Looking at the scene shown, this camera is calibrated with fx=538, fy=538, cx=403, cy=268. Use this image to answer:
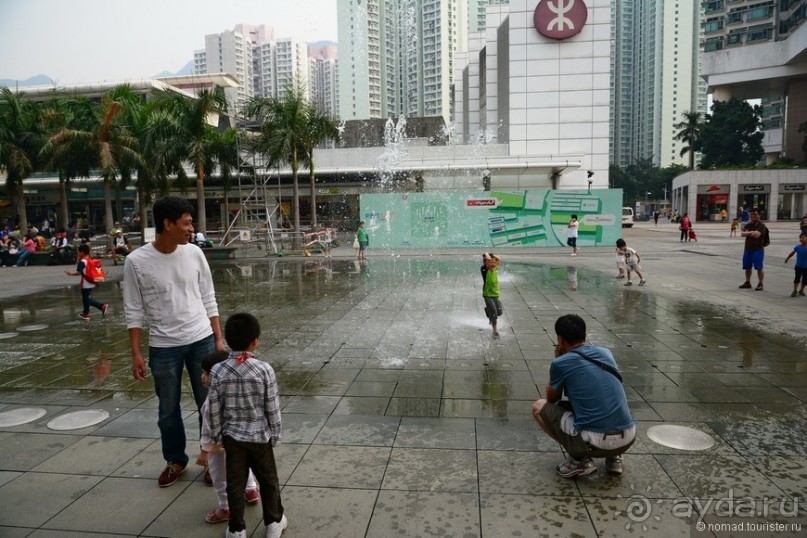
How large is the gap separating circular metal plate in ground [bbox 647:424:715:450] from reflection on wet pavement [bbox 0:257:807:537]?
8cm

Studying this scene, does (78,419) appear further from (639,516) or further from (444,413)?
(639,516)

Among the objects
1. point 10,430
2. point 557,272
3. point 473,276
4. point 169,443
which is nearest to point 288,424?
point 169,443

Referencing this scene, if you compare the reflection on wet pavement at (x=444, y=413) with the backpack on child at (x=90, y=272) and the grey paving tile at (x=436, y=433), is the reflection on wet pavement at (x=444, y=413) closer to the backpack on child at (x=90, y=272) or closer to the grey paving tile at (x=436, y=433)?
the grey paving tile at (x=436, y=433)

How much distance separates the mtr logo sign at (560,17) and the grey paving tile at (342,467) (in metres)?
34.2

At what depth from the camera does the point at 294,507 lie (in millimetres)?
3424

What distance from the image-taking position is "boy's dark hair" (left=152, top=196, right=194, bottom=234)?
3523mm

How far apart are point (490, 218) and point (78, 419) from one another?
69.6 feet

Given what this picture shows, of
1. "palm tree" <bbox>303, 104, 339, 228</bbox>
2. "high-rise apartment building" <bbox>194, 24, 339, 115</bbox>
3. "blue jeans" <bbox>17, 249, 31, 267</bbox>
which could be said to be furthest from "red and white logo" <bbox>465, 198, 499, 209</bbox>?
"high-rise apartment building" <bbox>194, 24, 339, 115</bbox>

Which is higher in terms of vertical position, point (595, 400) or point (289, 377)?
point (595, 400)

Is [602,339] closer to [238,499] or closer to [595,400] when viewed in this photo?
[595,400]

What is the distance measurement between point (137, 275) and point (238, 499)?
165 centimetres

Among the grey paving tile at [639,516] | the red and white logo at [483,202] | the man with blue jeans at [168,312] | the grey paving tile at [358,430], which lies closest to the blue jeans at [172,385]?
the man with blue jeans at [168,312]

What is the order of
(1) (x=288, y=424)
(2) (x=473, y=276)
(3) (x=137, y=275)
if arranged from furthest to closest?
1. (2) (x=473, y=276)
2. (1) (x=288, y=424)
3. (3) (x=137, y=275)

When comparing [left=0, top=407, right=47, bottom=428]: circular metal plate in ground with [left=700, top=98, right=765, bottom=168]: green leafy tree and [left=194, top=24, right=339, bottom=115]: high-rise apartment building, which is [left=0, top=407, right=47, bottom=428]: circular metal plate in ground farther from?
[left=194, top=24, right=339, bottom=115]: high-rise apartment building
